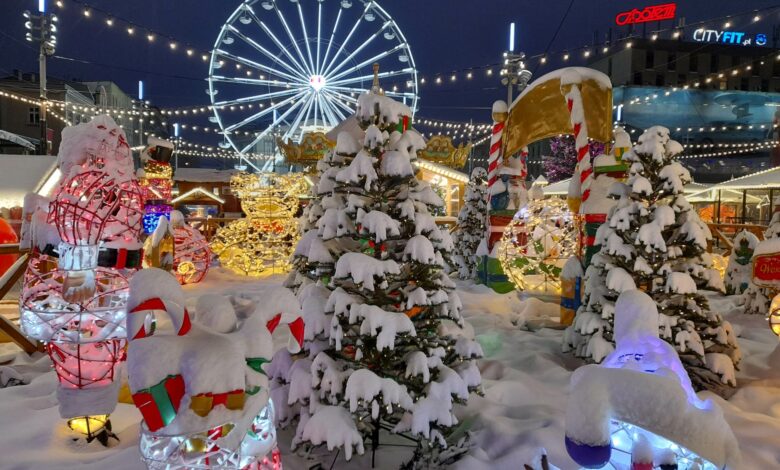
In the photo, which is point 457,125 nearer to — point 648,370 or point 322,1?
point 322,1

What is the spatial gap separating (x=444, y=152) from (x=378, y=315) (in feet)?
34.3

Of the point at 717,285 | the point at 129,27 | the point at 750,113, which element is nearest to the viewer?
the point at 717,285

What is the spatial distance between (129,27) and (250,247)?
5.89m

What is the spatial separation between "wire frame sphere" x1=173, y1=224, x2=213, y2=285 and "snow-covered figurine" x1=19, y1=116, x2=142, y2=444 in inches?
222

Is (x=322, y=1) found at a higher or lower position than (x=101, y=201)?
higher

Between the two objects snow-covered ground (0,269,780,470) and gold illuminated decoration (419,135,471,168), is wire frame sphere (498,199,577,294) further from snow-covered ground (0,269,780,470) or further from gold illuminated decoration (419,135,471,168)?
gold illuminated decoration (419,135,471,168)

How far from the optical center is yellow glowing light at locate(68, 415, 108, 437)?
2.70 metres

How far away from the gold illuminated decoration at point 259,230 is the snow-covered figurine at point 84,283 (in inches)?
254

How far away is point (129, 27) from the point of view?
10.9 meters

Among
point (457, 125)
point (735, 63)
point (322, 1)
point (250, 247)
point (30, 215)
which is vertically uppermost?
point (735, 63)

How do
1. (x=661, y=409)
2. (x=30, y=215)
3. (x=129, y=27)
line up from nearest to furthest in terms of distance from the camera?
(x=661, y=409)
(x=30, y=215)
(x=129, y=27)

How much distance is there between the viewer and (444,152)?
12664 millimetres

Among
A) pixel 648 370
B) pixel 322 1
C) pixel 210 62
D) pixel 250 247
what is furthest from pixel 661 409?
pixel 322 1

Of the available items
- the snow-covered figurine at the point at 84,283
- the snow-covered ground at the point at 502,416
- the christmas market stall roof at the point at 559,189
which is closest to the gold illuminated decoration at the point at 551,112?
the snow-covered ground at the point at 502,416
